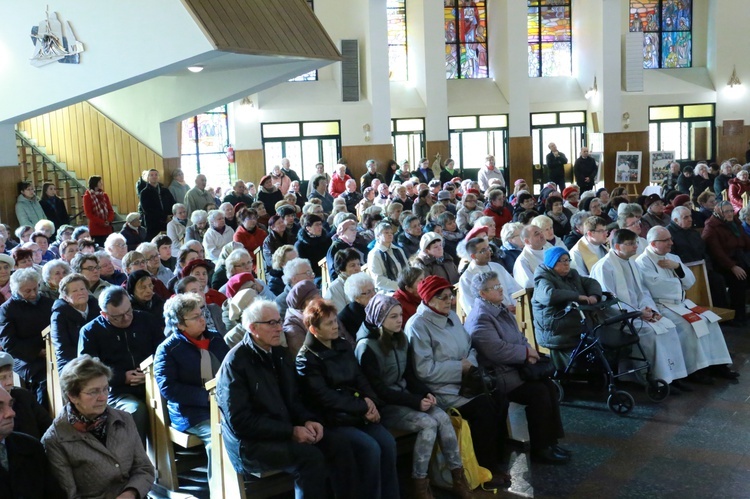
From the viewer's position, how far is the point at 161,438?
185 inches

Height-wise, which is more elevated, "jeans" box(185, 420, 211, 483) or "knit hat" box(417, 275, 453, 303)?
"knit hat" box(417, 275, 453, 303)

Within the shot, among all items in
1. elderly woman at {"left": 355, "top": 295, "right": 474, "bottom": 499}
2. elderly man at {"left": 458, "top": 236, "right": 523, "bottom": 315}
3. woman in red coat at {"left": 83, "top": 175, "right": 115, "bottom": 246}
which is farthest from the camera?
woman in red coat at {"left": 83, "top": 175, "right": 115, "bottom": 246}

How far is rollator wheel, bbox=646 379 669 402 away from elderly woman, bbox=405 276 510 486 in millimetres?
1693

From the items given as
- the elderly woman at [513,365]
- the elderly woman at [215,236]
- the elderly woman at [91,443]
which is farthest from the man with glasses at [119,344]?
the elderly woman at [215,236]

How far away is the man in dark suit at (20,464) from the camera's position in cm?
349

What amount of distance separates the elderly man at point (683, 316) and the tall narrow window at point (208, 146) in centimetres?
1345

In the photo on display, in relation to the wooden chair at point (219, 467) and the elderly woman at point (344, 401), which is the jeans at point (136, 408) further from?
the elderly woman at point (344, 401)

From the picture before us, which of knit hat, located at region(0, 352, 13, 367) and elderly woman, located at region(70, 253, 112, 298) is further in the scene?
elderly woman, located at region(70, 253, 112, 298)

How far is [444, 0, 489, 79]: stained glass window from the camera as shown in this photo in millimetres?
21844

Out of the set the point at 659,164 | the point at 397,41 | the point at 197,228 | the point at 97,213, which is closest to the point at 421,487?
the point at 197,228

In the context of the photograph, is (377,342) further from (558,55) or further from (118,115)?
(558,55)

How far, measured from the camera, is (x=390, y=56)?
21.1 metres

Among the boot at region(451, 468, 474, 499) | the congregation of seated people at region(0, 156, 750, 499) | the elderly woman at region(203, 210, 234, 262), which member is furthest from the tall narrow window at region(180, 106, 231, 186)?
the boot at region(451, 468, 474, 499)

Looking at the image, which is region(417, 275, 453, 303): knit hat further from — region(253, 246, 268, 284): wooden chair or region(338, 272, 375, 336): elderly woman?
region(253, 246, 268, 284): wooden chair
